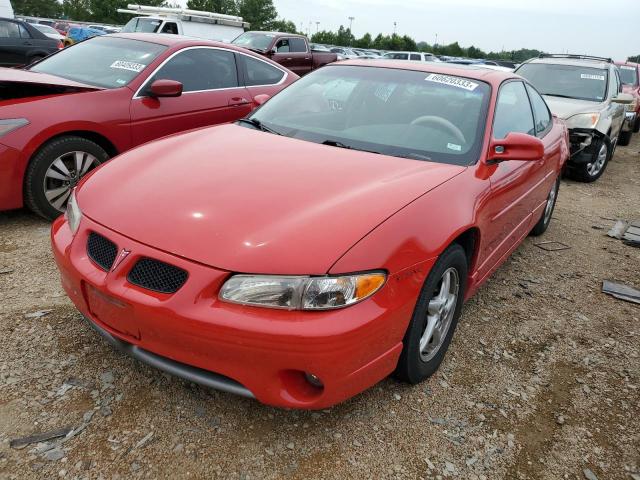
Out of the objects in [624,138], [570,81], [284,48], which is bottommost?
[624,138]

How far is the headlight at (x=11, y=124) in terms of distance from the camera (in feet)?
12.1

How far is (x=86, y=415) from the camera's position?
7.04 feet

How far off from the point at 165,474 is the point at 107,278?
2.49 ft

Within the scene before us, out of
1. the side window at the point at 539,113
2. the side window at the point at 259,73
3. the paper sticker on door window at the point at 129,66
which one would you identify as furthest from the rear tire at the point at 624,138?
the paper sticker on door window at the point at 129,66

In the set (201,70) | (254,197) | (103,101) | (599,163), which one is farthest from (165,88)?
(599,163)

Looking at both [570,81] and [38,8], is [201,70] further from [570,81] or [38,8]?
[38,8]

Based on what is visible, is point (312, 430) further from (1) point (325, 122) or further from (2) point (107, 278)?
(1) point (325, 122)

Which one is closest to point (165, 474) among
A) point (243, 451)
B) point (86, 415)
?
point (243, 451)

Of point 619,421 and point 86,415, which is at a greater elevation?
point 86,415

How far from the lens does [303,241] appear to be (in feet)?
6.32

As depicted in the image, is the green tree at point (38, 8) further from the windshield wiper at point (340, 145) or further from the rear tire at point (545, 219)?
the windshield wiper at point (340, 145)

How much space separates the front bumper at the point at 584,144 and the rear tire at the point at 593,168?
6cm

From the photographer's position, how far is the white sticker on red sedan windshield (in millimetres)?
3131

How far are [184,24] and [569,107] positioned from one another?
13.5m
